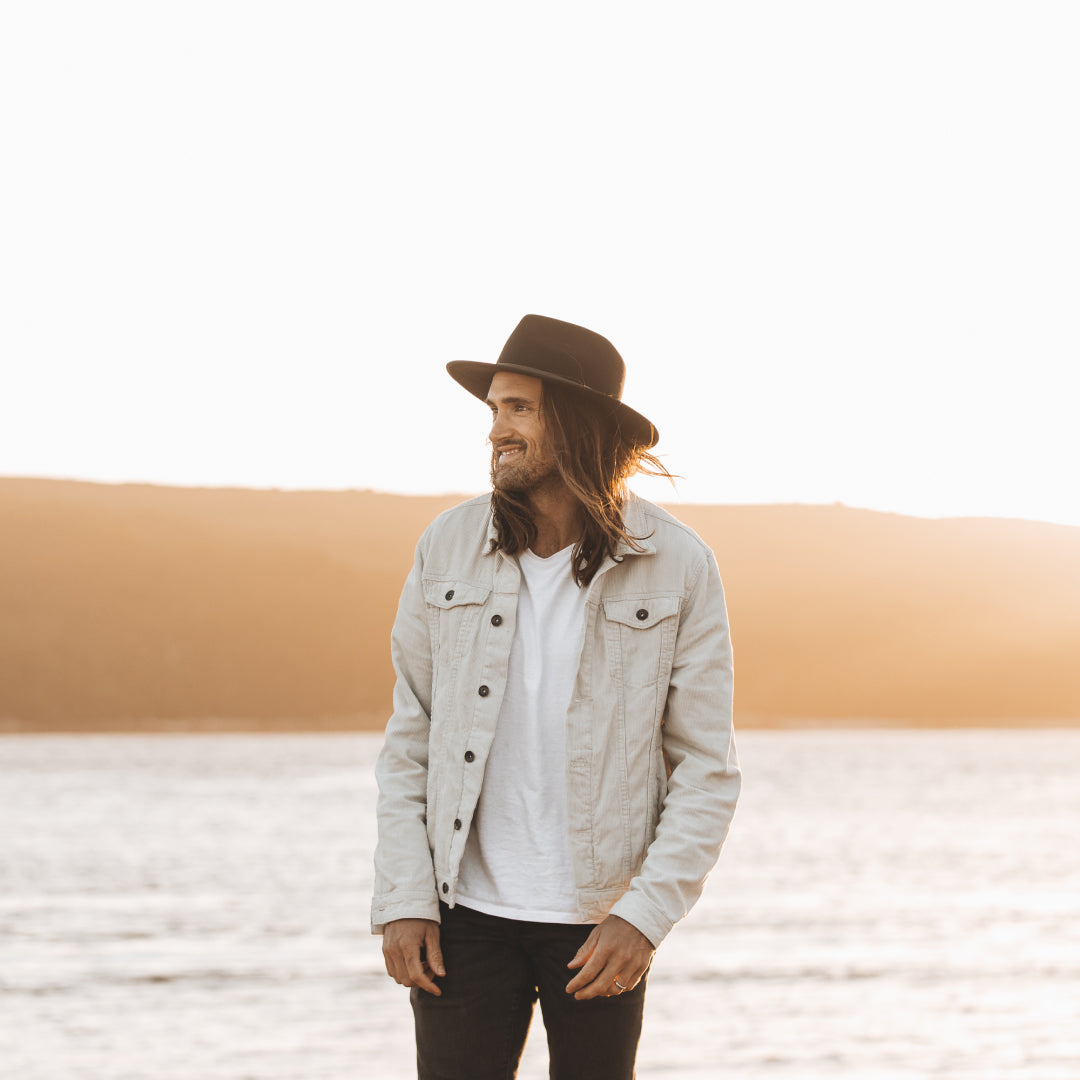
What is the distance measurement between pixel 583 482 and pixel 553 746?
0.42 meters

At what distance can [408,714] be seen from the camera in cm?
228

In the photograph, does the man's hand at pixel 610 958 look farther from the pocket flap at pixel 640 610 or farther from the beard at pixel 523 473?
the beard at pixel 523 473

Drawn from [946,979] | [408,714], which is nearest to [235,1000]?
[946,979]

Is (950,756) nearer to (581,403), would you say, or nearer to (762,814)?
(762,814)

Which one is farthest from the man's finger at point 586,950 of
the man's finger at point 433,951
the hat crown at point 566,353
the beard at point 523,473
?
the hat crown at point 566,353

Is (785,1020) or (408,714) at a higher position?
(408,714)

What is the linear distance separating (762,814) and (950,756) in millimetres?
28413

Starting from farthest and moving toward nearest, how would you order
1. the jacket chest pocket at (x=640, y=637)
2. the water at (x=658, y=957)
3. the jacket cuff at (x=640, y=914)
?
the water at (x=658, y=957)
the jacket chest pocket at (x=640, y=637)
the jacket cuff at (x=640, y=914)

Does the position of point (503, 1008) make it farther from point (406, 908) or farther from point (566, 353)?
point (566, 353)

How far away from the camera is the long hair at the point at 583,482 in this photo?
7.30 ft

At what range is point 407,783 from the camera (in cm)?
223

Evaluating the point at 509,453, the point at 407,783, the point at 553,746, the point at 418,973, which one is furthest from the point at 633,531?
the point at 418,973

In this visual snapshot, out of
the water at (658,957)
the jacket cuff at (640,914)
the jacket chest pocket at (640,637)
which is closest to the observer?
the jacket cuff at (640,914)

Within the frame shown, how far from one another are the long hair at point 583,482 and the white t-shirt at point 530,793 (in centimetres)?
8
